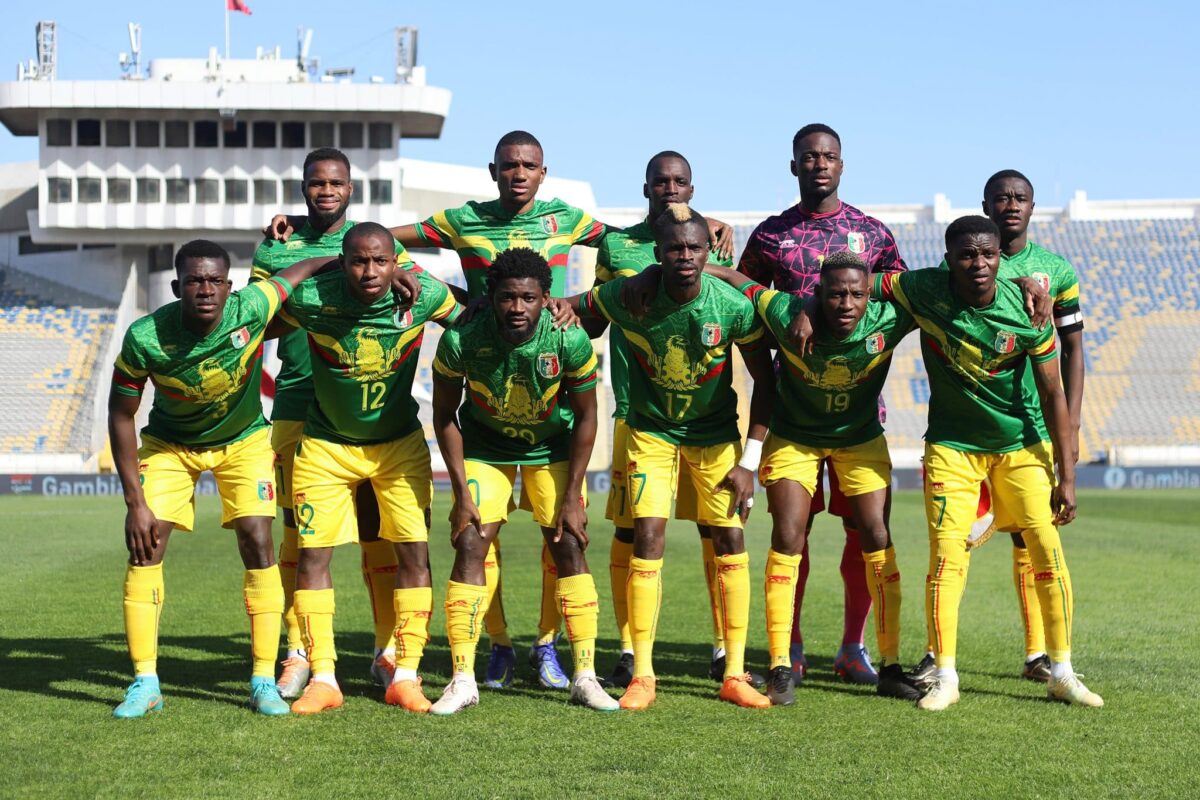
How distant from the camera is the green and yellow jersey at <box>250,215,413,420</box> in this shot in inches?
271

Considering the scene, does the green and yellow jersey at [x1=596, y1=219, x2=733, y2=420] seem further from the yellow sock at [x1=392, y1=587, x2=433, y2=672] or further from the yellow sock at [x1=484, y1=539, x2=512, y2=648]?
the yellow sock at [x1=392, y1=587, x2=433, y2=672]

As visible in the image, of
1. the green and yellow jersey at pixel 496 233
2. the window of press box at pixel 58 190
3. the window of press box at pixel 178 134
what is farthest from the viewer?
the window of press box at pixel 178 134

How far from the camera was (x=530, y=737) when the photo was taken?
5.32 metres

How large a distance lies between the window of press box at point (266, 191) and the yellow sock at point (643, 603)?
1428 inches

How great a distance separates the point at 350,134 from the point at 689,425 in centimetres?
3630

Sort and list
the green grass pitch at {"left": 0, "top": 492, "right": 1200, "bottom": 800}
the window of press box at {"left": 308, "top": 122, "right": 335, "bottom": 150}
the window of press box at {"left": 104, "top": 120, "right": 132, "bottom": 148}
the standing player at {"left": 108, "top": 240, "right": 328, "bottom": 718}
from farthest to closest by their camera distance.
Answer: the window of press box at {"left": 308, "top": 122, "right": 335, "bottom": 150}
the window of press box at {"left": 104, "top": 120, "right": 132, "bottom": 148}
the standing player at {"left": 108, "top": 240, "right": 328, "bottom": 718}
the green grass pitch at {"left": 0, "top": 492, "right": 1200, "bottom": 800}

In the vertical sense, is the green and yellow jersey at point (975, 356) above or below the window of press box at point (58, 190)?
above

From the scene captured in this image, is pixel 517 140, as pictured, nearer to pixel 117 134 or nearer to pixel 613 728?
pixel 613 728

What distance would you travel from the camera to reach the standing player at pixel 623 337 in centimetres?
673

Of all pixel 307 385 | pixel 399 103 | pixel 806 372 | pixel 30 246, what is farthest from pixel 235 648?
pixel 30 246

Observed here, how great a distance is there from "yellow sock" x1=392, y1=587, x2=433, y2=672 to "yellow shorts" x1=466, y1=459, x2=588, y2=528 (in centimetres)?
45

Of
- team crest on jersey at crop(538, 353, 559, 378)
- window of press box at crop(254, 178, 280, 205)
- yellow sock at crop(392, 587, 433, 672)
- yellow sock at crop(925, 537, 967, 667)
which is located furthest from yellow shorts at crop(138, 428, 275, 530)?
window of press box at crop(254, 178, 280, 205)

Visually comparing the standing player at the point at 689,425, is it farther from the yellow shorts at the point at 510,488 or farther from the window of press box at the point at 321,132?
the window of press box at the point at 321,132

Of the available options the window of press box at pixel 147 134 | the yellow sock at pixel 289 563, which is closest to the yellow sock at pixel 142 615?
the yellow sock at pixel 289 563
